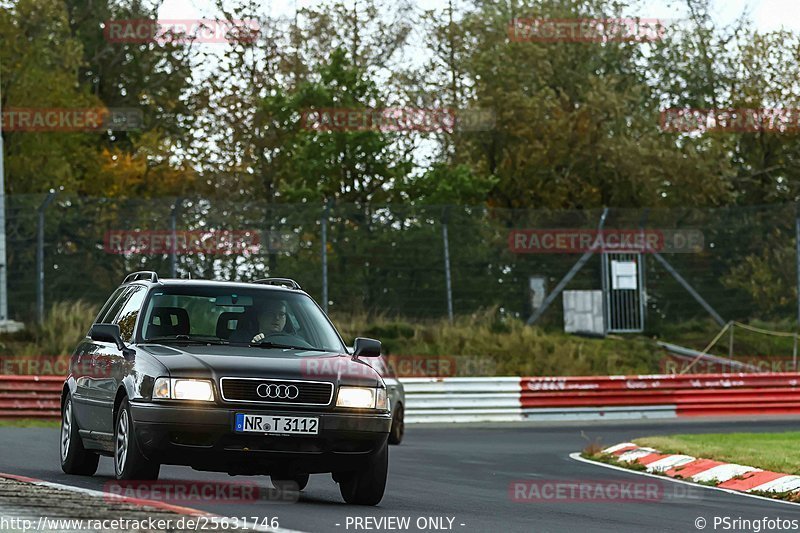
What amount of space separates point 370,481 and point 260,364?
1.27 metres

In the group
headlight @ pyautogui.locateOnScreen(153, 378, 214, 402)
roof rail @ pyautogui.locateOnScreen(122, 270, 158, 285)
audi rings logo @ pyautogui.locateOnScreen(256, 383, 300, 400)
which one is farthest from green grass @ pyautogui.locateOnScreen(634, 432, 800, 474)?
headlight @ pyautogui.locateOnScreen(153, 378, 214, 402)

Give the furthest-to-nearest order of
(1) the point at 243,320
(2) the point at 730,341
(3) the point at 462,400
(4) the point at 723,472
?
1. (2) the point at 730,341
2. (3) the point at 462,400
3. (4) the point at 723,472
4. (1) the point at 243,320

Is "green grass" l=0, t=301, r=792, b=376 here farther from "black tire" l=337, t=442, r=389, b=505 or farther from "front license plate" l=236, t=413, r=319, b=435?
"front license plate" l=236, t=413, r=319, b=435

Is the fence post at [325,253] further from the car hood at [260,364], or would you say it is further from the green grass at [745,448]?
the car hood at [260,364]

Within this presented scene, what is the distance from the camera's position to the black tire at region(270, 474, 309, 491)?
496 inches

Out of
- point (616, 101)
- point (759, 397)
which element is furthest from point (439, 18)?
point (759, 397)

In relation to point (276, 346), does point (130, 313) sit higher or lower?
higher

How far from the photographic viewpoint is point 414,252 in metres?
31.8

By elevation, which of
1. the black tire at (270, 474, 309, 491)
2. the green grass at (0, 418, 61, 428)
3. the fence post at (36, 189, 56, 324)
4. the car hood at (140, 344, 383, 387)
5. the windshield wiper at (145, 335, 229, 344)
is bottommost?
the green grass at (0, 418, 61, 428)

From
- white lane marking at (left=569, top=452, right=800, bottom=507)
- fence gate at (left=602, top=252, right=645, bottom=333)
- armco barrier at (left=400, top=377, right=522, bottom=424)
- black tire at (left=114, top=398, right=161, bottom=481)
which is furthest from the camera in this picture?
fence gate at (left=602, top=252, right=645, bottom=333)

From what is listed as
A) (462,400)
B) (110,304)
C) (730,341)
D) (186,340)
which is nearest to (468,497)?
(186,340)

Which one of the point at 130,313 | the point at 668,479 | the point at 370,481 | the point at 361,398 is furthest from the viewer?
the point at 668,479

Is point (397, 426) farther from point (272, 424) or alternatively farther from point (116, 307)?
point (272, 424)

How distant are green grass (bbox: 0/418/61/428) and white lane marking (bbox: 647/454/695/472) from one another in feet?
36.2
